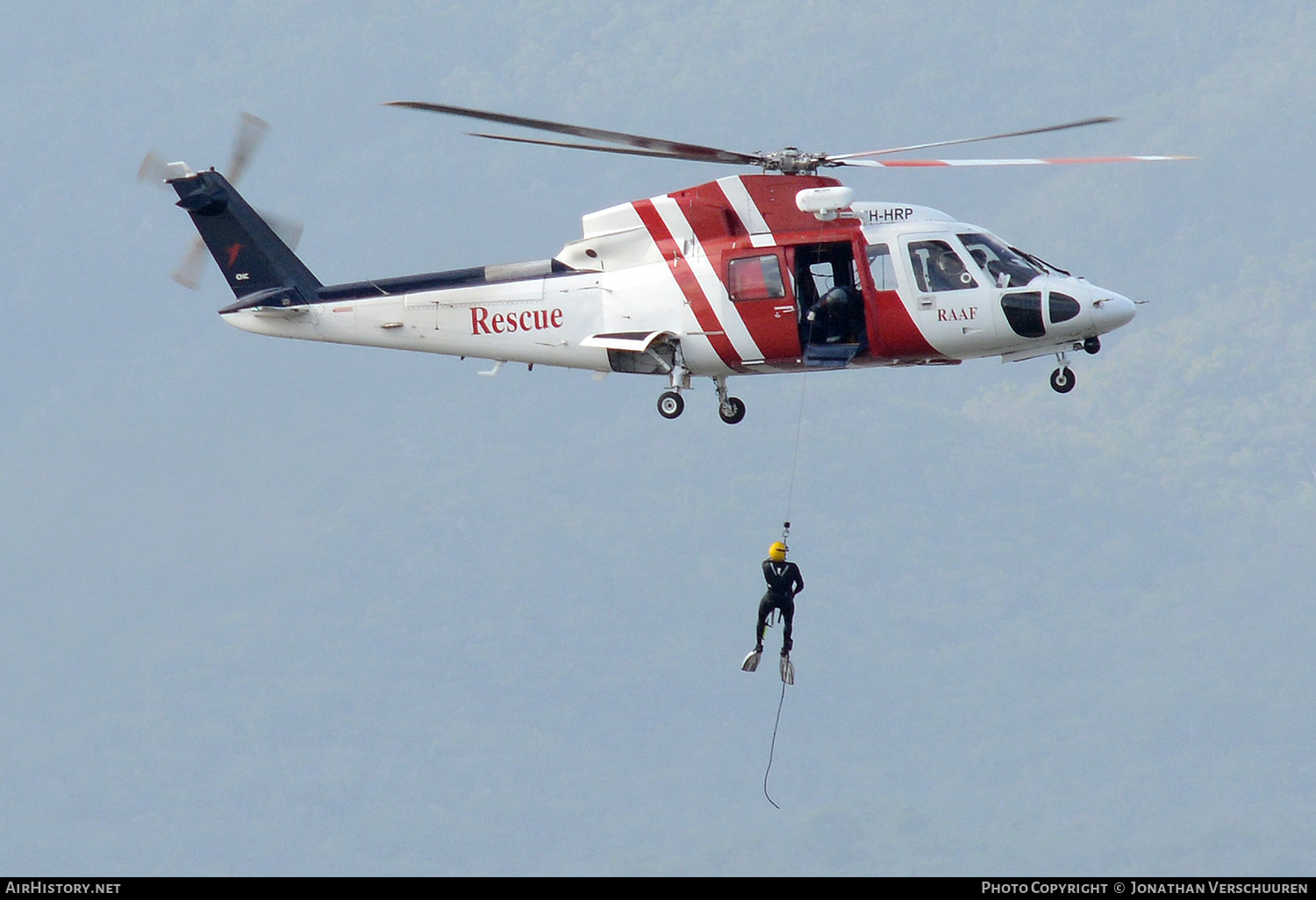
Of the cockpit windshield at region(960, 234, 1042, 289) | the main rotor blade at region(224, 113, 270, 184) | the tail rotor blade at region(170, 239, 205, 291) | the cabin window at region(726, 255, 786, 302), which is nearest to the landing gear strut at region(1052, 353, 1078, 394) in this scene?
the cockpit windshield at region(960, 234, 1042, 289)

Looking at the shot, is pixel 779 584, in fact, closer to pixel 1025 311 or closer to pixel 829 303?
pixel 829 303

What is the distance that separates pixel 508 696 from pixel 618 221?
554 feet

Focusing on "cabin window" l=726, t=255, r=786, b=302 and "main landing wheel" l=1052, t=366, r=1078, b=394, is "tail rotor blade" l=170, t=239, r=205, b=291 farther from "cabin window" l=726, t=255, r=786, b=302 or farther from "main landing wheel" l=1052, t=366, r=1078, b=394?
A: "main landing wheel" l=1052, t=366, r=1078, b=394

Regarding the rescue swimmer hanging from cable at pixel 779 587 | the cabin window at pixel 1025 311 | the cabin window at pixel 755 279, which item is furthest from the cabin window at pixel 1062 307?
the rescue swimmer hanging from cable at pixel 779 587

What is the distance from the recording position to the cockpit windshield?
2877cm

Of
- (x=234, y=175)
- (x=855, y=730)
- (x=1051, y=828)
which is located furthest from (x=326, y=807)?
(x=234, y=175)

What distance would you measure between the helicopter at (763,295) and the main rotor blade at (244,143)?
9.45 ft

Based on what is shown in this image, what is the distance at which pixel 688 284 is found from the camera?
29.3 metres

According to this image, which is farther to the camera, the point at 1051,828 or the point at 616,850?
the point at 1051,828

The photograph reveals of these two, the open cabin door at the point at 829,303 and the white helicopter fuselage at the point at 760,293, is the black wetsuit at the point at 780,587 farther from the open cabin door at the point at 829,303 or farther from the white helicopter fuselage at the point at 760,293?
the open cabin door at the point at 829,303

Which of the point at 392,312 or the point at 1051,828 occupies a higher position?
the point at 392,312

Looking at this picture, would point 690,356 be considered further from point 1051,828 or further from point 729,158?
point 1051,828
